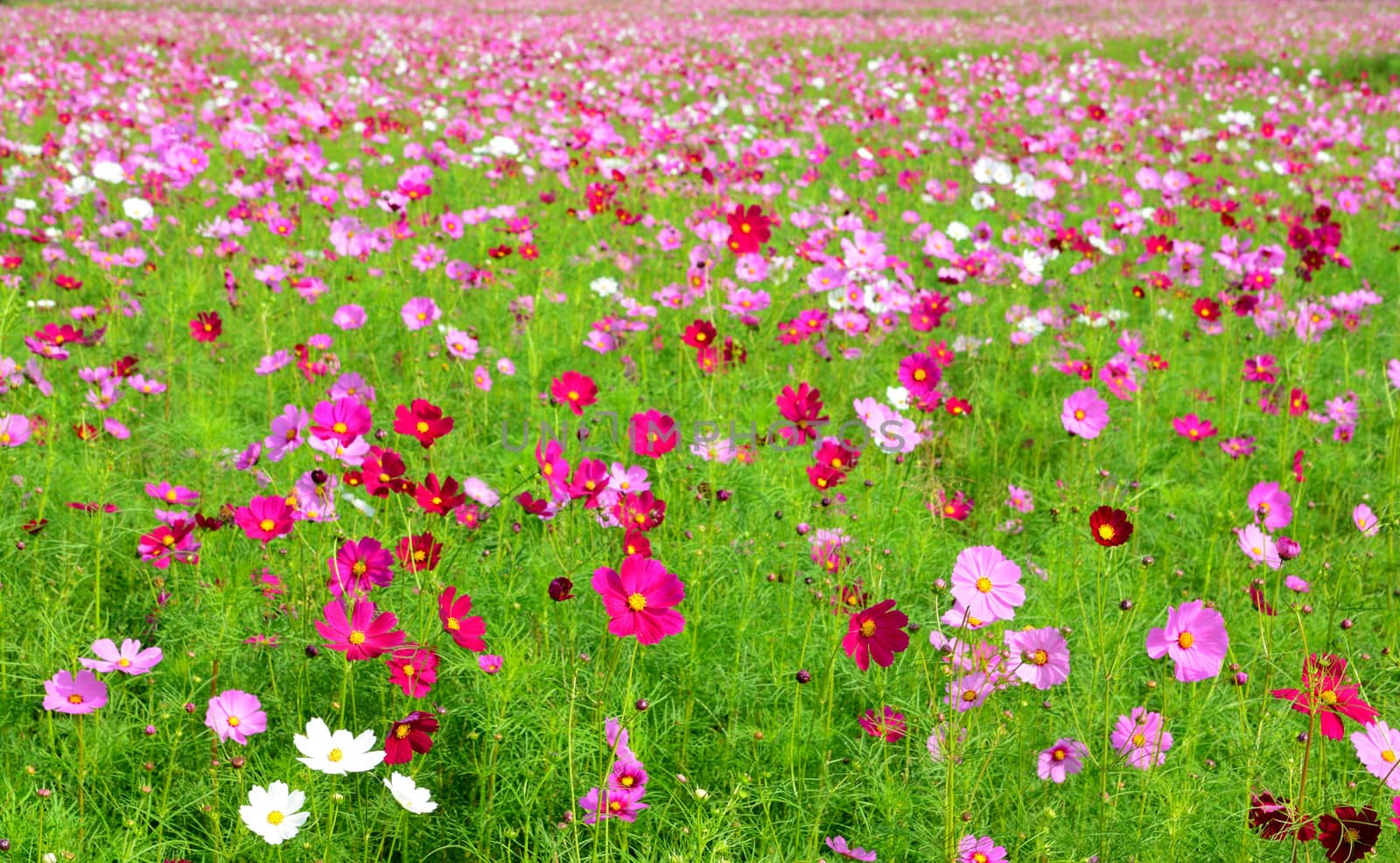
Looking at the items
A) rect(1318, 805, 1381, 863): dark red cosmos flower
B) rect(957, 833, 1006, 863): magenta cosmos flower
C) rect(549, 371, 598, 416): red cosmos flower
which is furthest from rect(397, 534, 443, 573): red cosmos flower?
rect(1318, 805, 1381, 863): dark red cosmos flower

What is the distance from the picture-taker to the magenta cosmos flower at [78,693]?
1.48 m

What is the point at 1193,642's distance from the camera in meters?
1.55

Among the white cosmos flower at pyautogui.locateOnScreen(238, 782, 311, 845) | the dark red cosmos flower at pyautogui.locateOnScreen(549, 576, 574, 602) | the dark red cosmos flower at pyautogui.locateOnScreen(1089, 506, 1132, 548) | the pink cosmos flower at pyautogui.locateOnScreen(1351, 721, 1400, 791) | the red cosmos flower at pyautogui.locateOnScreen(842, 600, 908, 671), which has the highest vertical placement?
the dark red cosmos flower at pyautogui.locateOnScreen(1089, 506, 1132, 548)

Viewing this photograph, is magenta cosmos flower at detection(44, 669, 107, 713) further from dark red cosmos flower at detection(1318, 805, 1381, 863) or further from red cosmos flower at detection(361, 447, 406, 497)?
dark red cosmos flower at detection(1318, 805, 1381, 863)

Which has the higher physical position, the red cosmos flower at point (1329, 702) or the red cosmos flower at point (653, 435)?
the red cosmos flower at point (1329, 702)

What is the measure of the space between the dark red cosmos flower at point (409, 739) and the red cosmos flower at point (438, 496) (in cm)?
37

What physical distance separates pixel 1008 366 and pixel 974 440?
24.0 inches

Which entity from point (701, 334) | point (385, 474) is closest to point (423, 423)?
point (385, 474)

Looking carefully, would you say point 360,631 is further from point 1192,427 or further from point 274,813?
point 1192,427

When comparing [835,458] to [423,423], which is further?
[835,458]

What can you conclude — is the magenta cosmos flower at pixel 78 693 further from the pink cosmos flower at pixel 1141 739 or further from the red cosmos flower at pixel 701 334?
the pink cosmos flower at pixel 1141 739

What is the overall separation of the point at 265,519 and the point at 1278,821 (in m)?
1.58

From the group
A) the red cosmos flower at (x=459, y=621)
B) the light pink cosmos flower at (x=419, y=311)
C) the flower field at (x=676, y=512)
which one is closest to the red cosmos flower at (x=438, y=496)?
the flower field at (x=676, y=512)

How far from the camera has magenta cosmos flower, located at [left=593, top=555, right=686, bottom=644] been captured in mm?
1326
